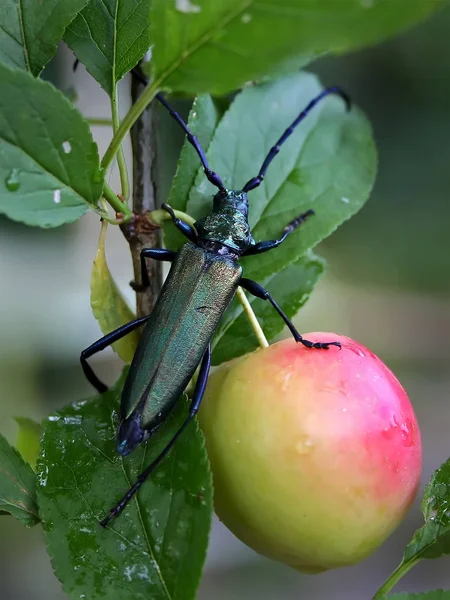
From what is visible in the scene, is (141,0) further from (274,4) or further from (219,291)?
(219,291)

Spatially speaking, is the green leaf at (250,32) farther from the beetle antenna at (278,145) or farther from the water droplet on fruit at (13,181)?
the beetle antenna at (278,145)

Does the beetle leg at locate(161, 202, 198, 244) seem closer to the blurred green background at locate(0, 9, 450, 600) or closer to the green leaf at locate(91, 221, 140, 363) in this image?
the green leaf at locate(91, 221, 140, 363)

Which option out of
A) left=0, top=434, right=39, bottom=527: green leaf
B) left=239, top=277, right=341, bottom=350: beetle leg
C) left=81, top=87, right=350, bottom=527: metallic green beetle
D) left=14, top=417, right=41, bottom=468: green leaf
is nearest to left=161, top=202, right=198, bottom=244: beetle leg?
left=81, top=87, right=350, bottom=527: metallic green beetle

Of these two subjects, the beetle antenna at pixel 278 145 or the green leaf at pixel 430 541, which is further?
the beetle antenna at pixel 278 145

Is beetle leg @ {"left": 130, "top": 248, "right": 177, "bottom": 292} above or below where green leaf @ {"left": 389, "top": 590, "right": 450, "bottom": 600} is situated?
above

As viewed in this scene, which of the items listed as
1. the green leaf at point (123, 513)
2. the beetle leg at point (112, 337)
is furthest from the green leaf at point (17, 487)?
the beetle leg at point (112, 337)

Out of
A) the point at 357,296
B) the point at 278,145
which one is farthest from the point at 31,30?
the point at 357,296
